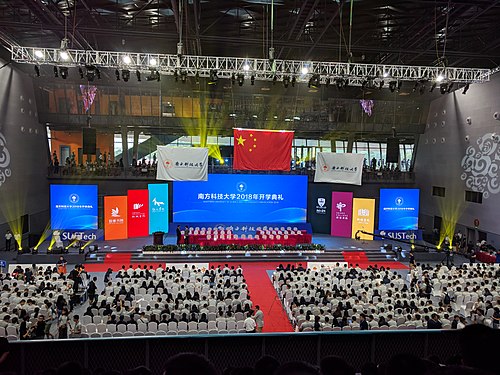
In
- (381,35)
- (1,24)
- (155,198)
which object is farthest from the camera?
(155,198)

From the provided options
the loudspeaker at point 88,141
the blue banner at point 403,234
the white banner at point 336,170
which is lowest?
the blue banner at point 403,234

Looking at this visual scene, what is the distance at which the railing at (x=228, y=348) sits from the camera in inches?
157

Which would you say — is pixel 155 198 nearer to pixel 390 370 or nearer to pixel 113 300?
pixel 113 300

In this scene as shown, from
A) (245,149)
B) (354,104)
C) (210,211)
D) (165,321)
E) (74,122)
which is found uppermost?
(354,104)

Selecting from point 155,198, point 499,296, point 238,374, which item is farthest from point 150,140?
point 238,374

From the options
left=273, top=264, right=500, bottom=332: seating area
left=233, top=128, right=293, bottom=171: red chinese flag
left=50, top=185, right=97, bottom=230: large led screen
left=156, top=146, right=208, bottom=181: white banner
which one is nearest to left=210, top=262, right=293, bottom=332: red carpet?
left=273, top=264, right=500, bottom=332: seating area

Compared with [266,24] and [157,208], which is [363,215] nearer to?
[266,24]

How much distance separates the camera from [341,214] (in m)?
22.3

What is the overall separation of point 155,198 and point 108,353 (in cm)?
1744

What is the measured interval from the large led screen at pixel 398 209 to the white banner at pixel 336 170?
6.57 metres

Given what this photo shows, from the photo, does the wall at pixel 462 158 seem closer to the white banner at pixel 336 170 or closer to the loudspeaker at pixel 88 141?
the white banner at pixel 336 170

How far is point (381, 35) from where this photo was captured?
18.1 meters

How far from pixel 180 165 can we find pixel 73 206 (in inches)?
304

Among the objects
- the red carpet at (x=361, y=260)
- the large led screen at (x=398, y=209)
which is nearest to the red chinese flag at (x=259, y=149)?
the red carpet at (x=361, y=260)
